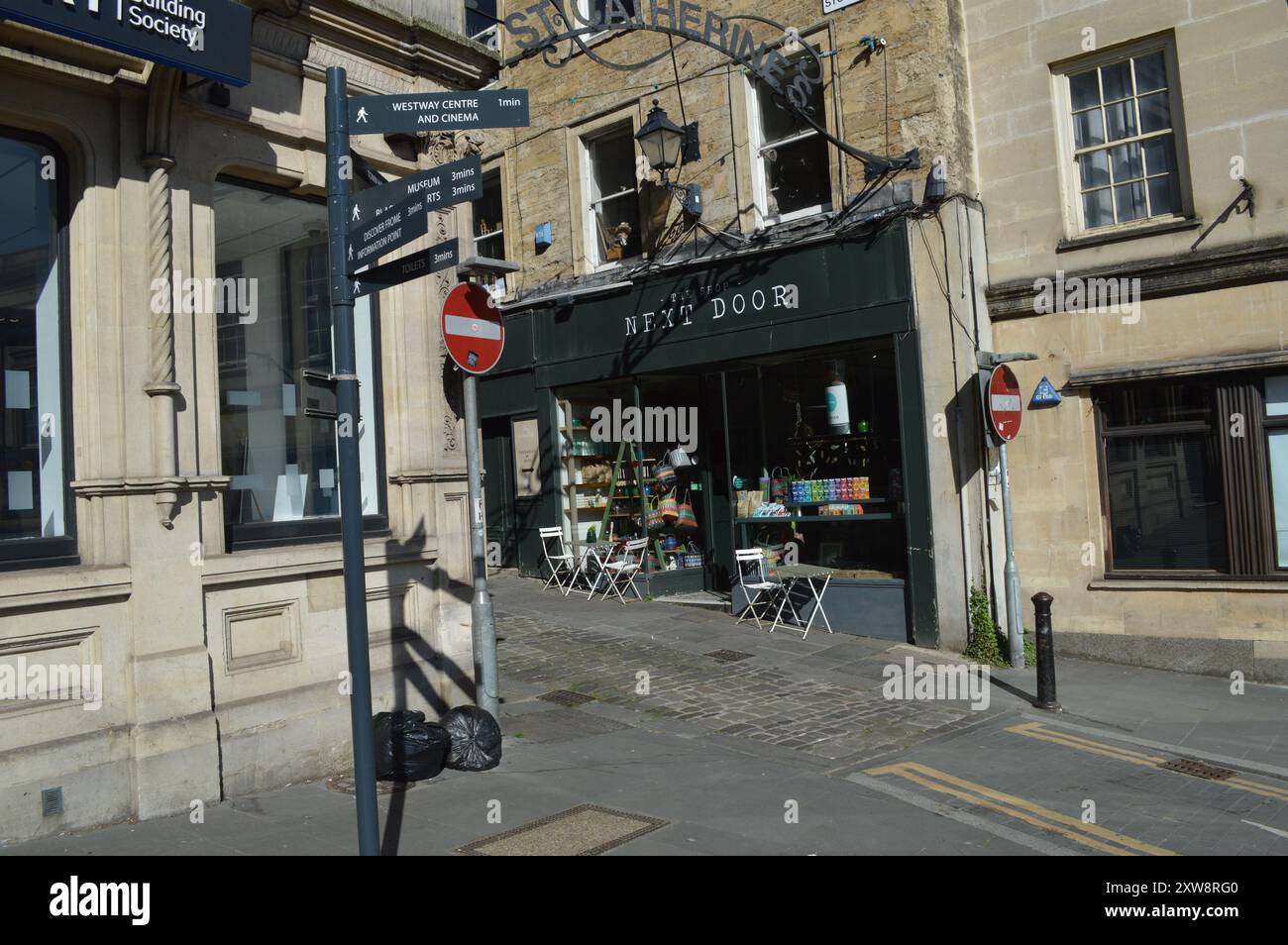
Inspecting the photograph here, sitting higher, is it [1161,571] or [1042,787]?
[1161,571]

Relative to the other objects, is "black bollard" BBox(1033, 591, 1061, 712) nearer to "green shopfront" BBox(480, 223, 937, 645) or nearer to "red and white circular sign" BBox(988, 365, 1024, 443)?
"red and white circular sign" BBox(988, 365, 1024, 443)

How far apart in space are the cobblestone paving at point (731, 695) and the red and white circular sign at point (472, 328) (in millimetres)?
3803

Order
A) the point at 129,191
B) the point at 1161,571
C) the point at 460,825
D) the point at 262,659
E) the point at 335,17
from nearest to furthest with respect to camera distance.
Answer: the point at 460,825
the point at 129,191
the point at 262,659
the point at 335,17
the point at 1161,571

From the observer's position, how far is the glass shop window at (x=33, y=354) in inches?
243

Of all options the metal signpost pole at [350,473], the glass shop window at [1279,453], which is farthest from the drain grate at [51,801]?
the glass shop window at [1279,453]

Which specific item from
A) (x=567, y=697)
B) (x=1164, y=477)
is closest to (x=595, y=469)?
(x=567, y=697)

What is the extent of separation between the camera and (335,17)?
7.59 meters

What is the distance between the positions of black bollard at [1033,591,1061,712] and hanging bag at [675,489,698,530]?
655cm

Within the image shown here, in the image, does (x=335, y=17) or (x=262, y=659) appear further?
(x=335, y=17)

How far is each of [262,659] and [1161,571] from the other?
30.3ft

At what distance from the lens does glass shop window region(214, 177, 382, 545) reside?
24.2 feet

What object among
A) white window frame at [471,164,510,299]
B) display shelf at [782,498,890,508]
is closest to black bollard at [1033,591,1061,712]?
display shelf at [782,498,890,508]
